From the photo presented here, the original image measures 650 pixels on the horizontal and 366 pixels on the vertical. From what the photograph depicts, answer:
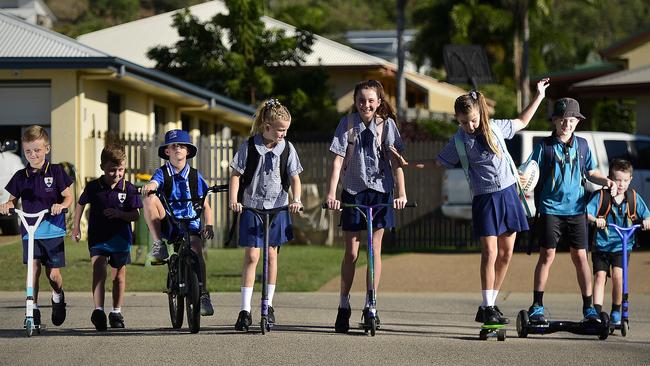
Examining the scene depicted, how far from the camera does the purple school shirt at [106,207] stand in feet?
34.4

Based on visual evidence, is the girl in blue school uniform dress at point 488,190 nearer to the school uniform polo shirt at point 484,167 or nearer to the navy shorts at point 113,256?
the school uniform polo shirt at point 484,167

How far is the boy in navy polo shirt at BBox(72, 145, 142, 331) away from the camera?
10.4 metres

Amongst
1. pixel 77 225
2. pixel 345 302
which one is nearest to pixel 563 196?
pixel 345 302

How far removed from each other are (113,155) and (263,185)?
4.32 ft

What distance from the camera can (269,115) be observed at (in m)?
10.0

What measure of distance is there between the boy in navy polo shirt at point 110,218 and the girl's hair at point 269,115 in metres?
1.20

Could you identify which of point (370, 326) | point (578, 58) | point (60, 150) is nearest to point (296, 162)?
point (370, 326)

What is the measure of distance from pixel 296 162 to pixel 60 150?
13.2 m

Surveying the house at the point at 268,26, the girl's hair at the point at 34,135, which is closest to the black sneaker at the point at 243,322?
the girl's hair at the point at 34,135

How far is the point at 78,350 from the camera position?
893cm

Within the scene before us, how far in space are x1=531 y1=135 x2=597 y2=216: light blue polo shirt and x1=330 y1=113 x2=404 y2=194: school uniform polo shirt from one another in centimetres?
121

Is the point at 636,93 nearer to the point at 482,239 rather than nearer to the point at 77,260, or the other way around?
the point at 77,260

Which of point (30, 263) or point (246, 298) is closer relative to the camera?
point (246, 298)

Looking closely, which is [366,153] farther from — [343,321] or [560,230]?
[560,230]
